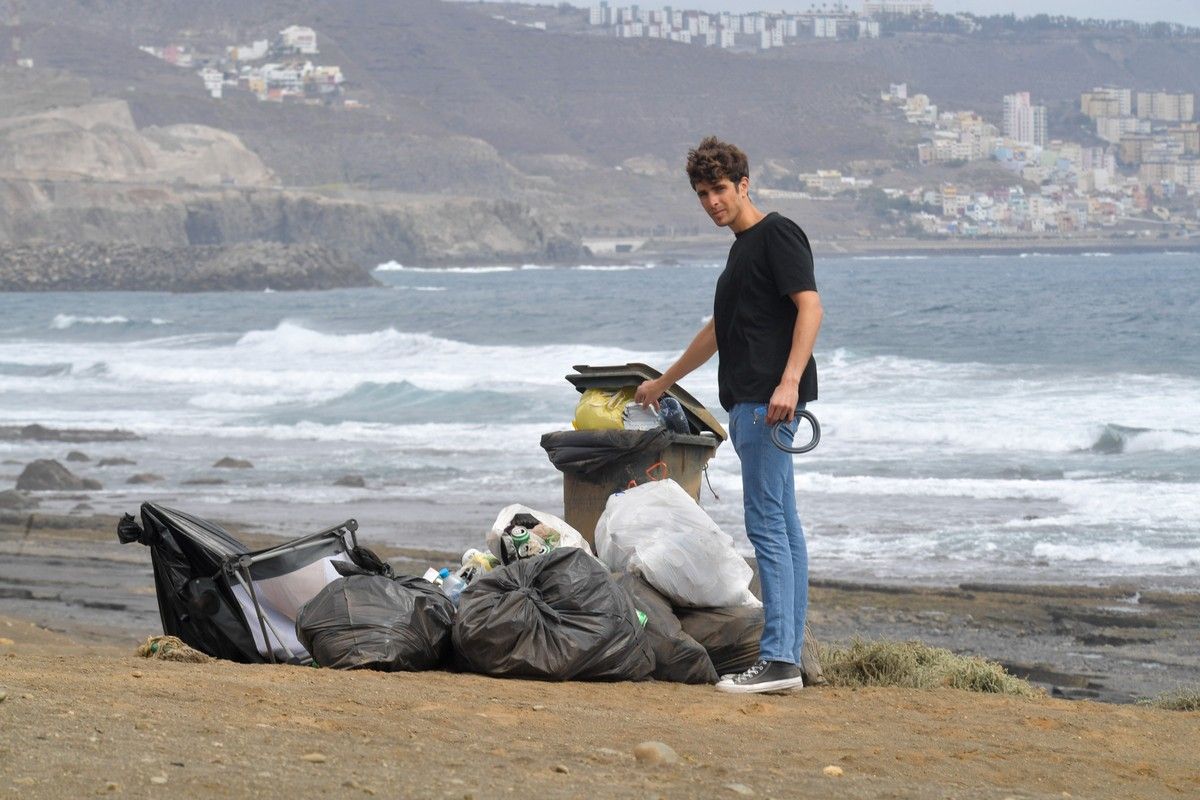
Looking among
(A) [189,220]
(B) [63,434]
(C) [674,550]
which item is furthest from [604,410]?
(A) [189,220]

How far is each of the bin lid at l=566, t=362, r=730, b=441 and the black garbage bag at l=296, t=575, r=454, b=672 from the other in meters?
1.00

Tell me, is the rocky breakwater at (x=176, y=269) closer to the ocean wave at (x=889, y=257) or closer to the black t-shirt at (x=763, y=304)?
the ocean wave at (x=889, y=257)

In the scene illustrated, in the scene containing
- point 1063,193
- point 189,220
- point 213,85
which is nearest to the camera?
point 189,220

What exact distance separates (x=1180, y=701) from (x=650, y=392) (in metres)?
2.08

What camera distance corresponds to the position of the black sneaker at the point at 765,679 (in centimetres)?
462

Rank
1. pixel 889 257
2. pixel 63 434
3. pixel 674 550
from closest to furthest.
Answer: pixel 674 550, pixel 63 434, pixel 889 257

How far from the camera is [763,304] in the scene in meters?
4.51

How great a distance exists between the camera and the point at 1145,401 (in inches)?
851

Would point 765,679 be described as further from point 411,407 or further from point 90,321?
point 90,321

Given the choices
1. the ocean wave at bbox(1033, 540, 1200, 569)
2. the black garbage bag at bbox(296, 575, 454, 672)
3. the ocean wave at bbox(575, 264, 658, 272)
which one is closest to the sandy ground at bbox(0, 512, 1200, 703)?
the ocean wave at bbox(1033, 540, 1200, 569)

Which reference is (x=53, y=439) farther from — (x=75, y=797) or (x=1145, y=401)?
(x=75, y=797)

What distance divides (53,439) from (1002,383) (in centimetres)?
1425

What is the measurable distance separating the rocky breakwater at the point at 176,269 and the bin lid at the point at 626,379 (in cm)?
8276

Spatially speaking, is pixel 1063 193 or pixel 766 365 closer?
pixel 766 365
